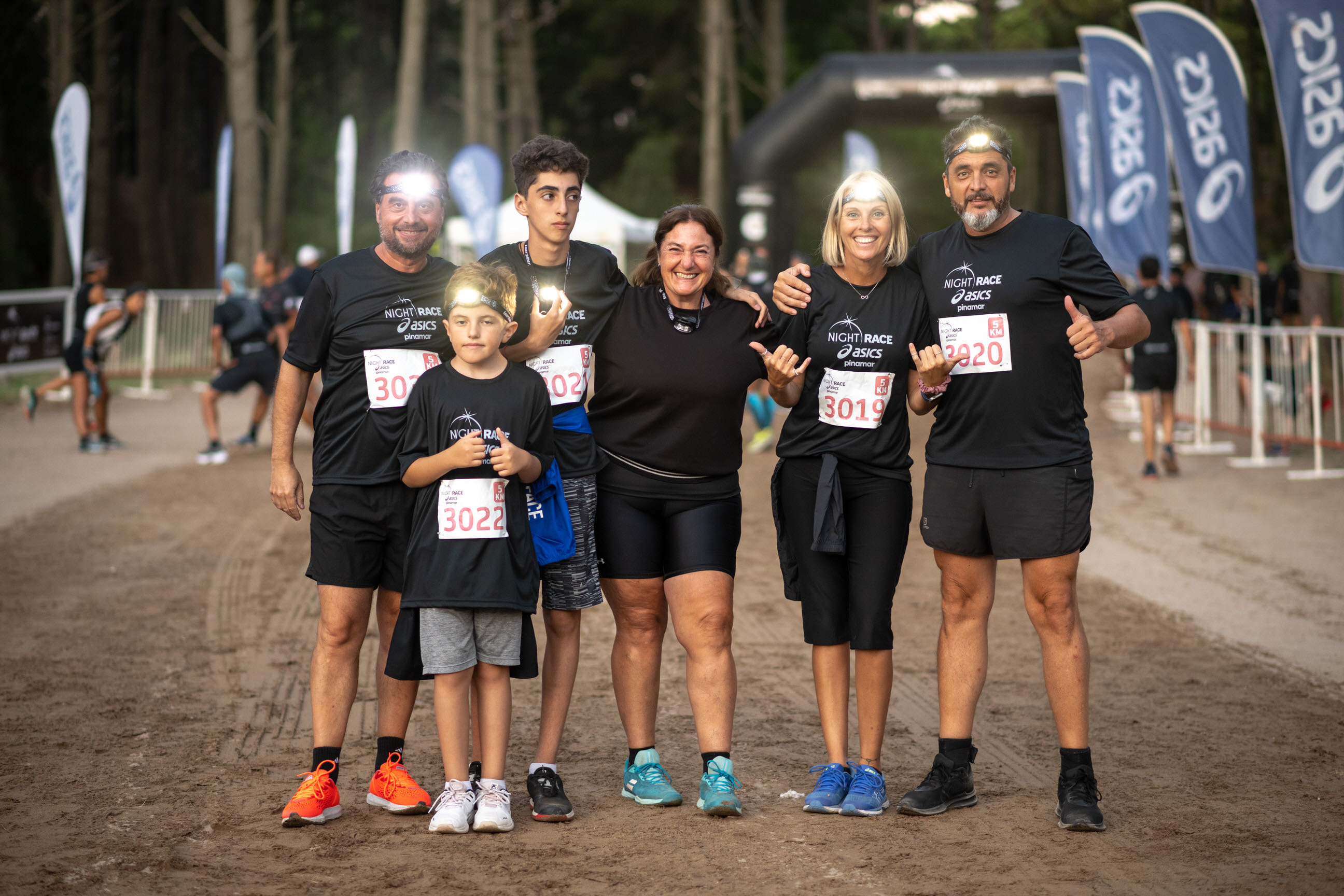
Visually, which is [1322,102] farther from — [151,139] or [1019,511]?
[151,139]

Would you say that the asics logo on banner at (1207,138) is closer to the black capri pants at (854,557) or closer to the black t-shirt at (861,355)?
the black t-shirt at (861,355)

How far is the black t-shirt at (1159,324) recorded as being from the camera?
13.0 meters

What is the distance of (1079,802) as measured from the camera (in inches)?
176

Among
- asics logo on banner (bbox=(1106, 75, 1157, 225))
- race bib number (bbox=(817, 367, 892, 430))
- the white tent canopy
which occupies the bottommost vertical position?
race bib number (bbox=(817, 367, 892, 430))

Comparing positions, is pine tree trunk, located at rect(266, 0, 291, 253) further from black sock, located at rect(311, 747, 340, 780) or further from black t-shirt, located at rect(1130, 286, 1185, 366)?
black sock, located at rect(311, 747, 340, 780)

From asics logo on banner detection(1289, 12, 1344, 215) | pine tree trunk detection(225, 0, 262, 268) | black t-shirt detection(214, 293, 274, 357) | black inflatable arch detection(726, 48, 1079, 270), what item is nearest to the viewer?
asics logo on banner detection(1289, 12, 1344, 215)

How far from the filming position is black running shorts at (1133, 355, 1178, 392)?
13.0m

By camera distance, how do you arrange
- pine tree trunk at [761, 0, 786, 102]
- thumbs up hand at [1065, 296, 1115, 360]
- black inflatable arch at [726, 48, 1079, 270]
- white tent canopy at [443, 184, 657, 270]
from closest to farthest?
1. thumbs up hand at [1065, 296, 1115, 360]
2. black inflatable arch at [726, 48, 1079, 270]
3. white tent canopy at [443, 184, 657, 270]
4. pine tree trunk at [761, 0, 786, 102]

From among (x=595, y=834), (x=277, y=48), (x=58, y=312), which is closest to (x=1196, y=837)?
(x=595, y=834)

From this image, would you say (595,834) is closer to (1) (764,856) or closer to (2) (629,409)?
(1) (764,856)

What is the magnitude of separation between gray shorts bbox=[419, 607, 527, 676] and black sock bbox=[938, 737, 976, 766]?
1.54m

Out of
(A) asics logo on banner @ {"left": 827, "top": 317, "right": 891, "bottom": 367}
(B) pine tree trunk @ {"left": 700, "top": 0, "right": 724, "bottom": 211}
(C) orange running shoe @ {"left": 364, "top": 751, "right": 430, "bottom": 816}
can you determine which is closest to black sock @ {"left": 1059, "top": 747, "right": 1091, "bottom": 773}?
(A) asics logo on banner @ {"left": 827, "top": 317, "right": 891, "bottom": 367}

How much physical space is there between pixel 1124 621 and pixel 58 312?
1818 cm

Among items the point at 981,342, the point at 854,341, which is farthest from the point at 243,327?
the point at 981,342
